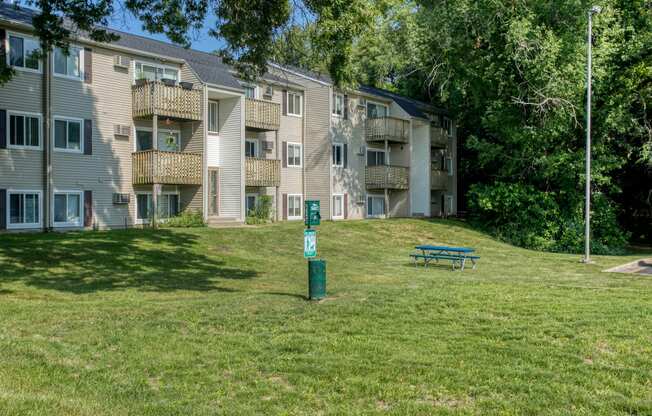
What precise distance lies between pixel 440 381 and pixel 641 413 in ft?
6.57

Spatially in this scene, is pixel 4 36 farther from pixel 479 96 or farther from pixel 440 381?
pixel 479 96

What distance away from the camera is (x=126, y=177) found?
1006 inches

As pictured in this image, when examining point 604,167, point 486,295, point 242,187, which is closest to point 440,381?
point 486,295

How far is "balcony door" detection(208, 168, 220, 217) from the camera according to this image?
29484 millimetres

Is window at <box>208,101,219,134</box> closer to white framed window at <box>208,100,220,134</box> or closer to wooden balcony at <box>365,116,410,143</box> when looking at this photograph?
white framed window at <box>208,100,220,134</box>

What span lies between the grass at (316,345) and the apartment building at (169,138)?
811cm

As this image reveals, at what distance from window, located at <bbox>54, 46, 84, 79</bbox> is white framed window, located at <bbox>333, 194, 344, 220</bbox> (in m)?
16.9

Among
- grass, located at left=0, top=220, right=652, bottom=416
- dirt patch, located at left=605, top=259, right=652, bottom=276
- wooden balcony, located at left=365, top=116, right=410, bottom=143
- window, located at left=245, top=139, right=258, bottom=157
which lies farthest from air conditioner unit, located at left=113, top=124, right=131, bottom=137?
dirt patch, located at left=605, top=259, right=652, bottom=276

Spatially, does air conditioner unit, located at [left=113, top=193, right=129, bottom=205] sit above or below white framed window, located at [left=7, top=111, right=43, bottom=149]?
below

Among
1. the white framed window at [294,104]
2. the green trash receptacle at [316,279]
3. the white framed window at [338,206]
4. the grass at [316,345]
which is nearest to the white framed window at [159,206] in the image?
the white framed window at [294,104]

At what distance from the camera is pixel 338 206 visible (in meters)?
36.5

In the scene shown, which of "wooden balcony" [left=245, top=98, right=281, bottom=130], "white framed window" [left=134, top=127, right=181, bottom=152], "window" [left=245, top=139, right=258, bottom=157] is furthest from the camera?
"window" [left=245, top=139, right=258, bottom=157]

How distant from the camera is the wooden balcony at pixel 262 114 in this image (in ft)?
98.3

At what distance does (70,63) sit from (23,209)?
6.19 meters
